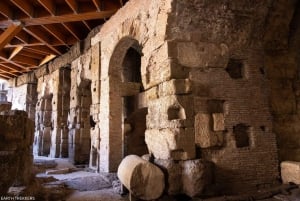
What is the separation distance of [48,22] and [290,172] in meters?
7.26

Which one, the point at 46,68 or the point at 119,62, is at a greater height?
the point at 46,68

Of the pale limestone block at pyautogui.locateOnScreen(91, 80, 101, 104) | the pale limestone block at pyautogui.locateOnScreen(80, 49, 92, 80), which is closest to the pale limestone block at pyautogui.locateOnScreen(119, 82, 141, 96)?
the pale limestone block at pyautogui.locateOnScreen(91, 80, 101, 104)

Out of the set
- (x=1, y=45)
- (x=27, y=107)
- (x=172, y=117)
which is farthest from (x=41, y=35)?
(x=172, y=117)

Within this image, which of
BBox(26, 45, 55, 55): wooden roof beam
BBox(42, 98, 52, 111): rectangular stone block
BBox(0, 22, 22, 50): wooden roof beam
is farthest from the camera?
BBox(42, 98, 52, 111): rectangular stone block

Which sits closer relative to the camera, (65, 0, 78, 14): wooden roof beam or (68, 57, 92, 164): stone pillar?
(65, 0, 78, 14): wooden roof beam

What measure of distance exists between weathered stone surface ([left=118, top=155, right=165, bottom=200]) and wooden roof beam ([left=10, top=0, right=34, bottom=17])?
17.3 ft

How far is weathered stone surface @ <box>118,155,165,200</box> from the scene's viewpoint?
3727mm

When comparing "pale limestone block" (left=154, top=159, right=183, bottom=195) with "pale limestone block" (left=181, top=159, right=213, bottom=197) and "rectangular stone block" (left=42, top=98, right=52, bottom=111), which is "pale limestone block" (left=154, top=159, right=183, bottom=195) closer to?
"pale limestone block" (left=181, top=159, right=213, bottom=197)

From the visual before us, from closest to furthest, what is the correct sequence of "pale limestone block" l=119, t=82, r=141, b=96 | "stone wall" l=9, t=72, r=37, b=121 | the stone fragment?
the stone fragment, "pale limestone block" l=119, t=82, r=141, b=96, "stone wall" l=9, t=72, r=37, b=121

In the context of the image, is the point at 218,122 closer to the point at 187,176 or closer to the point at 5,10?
the point at 187,176

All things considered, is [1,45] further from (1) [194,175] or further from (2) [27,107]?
(1) [194,175]

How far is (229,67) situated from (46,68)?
912cm

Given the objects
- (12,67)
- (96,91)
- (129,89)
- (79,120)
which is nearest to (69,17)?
(96,91)

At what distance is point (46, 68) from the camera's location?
37.1ft
